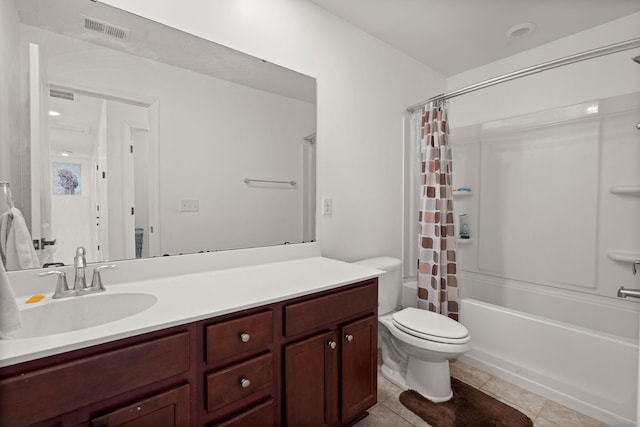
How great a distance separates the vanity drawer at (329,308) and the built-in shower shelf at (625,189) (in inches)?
76.6

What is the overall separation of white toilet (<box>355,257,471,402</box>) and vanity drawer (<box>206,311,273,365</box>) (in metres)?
1.00

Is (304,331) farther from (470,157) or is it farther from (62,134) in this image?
(470,157)

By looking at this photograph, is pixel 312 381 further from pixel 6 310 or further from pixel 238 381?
pixel 6 310

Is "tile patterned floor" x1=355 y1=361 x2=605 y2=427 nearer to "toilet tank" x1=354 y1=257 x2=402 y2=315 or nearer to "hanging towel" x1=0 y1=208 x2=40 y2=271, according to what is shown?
"toilet tank" x1=354 y1=257 x2=402 y2=315

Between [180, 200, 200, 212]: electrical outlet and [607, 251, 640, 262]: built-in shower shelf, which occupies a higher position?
[180, 200, 200, 212]: electrical outlet

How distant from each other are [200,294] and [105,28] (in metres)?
1.19

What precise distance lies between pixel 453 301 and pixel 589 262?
108 centimetres

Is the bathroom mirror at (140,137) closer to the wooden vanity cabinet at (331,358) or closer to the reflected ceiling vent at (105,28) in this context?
the reflected ceiling vent at (105,28)

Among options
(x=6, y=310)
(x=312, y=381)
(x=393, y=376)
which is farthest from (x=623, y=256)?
(x=6, y=310)

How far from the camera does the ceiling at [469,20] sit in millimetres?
1927

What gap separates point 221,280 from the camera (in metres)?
1.32

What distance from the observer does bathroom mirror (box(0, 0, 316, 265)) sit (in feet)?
3.65

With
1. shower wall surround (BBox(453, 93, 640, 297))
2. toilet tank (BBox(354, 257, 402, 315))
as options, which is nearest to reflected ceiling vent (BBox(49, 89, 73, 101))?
toilet tank (BBox(354, 257, 402, 315))

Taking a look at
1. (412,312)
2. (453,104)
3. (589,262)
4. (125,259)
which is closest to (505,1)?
(453,104)
